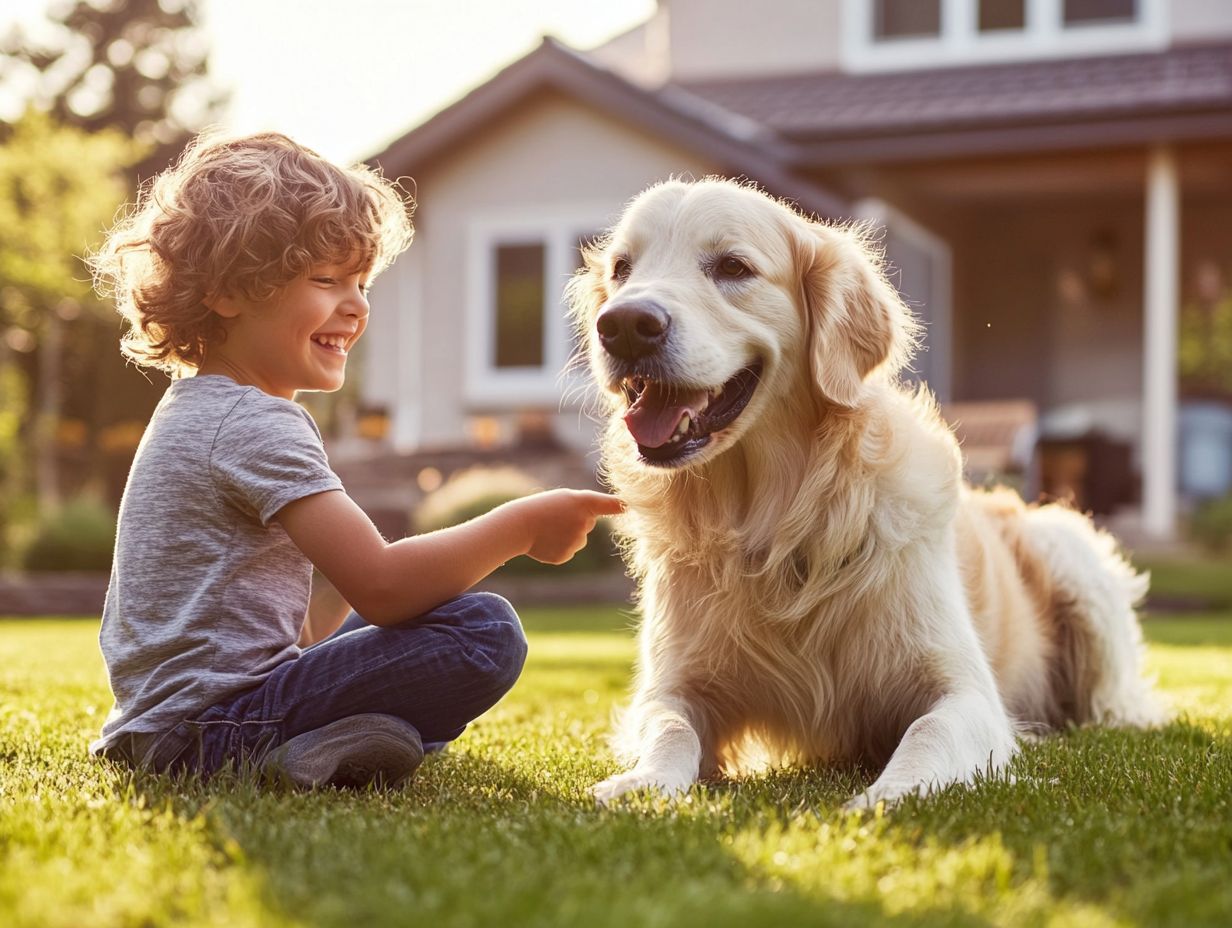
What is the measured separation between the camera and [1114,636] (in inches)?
181

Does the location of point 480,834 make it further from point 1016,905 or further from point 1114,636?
point 1114,636

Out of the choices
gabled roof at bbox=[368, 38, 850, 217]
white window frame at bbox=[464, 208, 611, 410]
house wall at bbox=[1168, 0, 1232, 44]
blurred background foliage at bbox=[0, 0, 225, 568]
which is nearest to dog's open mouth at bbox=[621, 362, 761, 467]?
blurred background foliage at bbox=[0, 0, 225, 568]

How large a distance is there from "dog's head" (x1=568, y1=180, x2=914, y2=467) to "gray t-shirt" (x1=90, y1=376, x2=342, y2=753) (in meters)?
0.78

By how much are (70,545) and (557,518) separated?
11714 millimetres

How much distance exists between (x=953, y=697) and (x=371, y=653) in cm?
134

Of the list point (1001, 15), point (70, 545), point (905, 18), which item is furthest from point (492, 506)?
point (1001, 15)

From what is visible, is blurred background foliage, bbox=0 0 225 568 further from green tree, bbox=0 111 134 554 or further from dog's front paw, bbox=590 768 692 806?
dog's front paw, bbox=590 768 692 806

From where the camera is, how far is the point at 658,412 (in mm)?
3309

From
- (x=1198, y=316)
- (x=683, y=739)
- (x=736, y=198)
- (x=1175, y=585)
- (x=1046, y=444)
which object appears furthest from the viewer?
(x=1198, y=316)

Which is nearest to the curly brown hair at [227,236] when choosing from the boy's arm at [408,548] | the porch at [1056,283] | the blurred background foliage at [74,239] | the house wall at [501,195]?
the boy's arm at [408,548]

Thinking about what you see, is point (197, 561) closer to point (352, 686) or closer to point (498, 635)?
point (352, 686)

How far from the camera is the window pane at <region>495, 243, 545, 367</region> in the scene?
14.5 meters

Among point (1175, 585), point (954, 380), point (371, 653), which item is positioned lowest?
point (1175, 585)

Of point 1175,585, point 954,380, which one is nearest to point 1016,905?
point 1175,585
